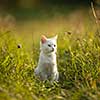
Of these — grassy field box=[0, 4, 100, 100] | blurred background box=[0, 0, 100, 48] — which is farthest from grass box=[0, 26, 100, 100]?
blurred background box=[0, 0, 100, 48]

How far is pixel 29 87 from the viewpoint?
5871 mm

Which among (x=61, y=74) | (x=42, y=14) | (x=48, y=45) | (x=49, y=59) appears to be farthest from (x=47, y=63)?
(x=42, y=14)

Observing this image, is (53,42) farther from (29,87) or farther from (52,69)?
(29,87)

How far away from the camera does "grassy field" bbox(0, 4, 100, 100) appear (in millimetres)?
5613

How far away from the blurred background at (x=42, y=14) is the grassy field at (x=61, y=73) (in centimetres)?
318

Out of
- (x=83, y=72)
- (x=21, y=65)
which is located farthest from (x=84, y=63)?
(x=21, y=65)

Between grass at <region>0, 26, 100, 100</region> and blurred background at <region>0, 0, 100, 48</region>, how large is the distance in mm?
3217

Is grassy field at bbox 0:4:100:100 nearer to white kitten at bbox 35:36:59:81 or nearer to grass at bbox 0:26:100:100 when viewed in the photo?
grass at bbox 0:26:100:100

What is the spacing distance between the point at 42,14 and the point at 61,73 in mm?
9085

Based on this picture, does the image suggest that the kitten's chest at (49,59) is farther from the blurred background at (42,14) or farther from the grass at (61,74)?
the blurred background at (42,14)

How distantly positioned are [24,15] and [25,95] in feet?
36.7

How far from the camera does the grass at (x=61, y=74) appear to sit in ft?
18.4

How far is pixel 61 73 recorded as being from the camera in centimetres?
713

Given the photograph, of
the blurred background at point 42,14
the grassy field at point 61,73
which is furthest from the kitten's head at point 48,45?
the blurred background at point 42,14
